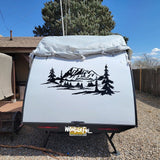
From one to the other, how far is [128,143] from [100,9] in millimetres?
16586

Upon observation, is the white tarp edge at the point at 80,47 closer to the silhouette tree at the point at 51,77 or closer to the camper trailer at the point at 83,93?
the camper trailer at the point at 83,93

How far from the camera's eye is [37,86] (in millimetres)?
2367

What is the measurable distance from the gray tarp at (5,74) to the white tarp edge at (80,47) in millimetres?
3124

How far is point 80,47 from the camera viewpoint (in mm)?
2654

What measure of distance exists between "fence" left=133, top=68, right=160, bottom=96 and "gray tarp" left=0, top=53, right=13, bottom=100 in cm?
763

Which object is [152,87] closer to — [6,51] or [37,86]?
[37,86]

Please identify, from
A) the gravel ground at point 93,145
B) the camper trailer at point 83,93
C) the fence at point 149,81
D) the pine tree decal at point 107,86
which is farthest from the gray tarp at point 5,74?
the fence at point 149,81

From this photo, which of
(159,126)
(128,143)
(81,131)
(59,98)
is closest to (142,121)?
(159,126)

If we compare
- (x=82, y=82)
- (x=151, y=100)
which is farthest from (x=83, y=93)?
(x=151, y=100)

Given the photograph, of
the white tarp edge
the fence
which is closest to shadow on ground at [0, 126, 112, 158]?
the white tarp edge

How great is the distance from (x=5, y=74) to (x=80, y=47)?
13.7 ft

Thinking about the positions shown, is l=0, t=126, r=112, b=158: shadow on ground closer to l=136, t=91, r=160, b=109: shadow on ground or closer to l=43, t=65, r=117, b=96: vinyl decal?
l=43, t=65, r=117, b=96: vinyl decal

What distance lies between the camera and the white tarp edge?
254 cm

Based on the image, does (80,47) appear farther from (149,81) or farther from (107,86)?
(149,81)
